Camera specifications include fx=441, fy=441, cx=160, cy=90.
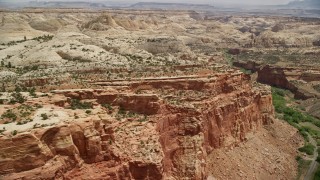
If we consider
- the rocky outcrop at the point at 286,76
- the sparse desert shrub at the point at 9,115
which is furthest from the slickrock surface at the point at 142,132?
the rocky outcrop at the point at 286,76

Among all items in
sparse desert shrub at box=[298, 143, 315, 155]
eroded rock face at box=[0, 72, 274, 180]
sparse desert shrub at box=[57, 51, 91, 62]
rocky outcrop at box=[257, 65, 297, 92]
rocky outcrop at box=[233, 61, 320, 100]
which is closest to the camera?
eroded rock face at box=[0, 72, 274, 180]

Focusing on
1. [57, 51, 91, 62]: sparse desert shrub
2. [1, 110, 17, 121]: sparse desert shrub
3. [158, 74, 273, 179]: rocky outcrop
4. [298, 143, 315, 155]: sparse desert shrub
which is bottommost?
[298, 143, 315, 155]: sparse desert shrub

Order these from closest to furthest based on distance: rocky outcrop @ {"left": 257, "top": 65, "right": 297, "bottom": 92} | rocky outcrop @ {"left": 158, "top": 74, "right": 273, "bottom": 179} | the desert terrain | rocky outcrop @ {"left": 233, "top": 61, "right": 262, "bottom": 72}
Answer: the desert terrain < rocky outcrop @ {"left": 158, "top": 74, "right": 273, "bottom": 179} < rocky outcrop @ {"left": 257, "top": 65, "right": 297, "bottom": 92} < rocky outcrop @ {"left": 233, "top": 61, "right": 262, "bottom": 72}

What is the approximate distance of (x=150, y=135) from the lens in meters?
41.2

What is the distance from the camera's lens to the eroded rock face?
31031mm

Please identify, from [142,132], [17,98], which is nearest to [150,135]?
[142,132]

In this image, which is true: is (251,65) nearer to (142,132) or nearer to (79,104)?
(142,132)

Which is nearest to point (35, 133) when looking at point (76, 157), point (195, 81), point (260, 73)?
point (76, 157)

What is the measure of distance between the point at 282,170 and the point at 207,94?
51.5 ft

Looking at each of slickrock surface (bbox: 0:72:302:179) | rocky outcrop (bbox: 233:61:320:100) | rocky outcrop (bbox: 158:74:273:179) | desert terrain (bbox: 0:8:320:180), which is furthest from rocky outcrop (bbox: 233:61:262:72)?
slickrock surface (bbox: 0:72:302:179)

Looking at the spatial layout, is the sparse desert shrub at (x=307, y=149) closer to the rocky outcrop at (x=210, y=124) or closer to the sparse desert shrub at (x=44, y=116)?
the rocky outcrop at (x=210, y=124)

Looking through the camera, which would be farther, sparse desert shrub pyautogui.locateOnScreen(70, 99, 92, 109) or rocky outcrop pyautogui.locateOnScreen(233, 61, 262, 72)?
rocky outcrop pyautogui.locateOnScreen(233, 61, 262, 72)

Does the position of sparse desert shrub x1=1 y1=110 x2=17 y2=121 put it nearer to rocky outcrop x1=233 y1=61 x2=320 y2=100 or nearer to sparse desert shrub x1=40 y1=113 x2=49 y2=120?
sparse desert shrub x1=40 y1=113 x2=49 y2=120

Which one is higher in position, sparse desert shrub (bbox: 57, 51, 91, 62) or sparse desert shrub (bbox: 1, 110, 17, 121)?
sparse desert shrub (bbox: 1, 110, 17, 121)
